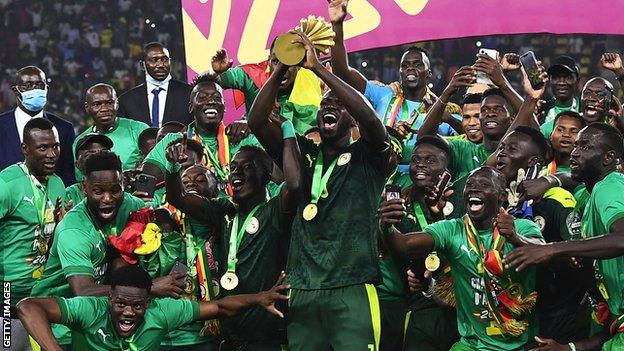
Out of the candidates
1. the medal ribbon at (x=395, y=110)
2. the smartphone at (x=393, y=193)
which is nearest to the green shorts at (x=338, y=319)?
the smartphone at (x=393, y=193)

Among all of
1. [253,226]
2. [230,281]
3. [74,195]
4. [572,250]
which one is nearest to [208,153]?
[74,195]

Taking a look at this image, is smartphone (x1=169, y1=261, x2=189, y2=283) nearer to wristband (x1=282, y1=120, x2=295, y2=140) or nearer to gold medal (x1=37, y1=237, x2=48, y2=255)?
gold medal (x1=37, y1=237, x2=48, y2=255)

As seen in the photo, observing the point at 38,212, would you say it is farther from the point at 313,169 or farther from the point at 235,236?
the point at 313,169

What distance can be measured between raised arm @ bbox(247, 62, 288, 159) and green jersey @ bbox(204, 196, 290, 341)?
15.3 inches

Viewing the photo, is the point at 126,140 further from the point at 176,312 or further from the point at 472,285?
the point at 472,285

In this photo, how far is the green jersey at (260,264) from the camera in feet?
26.3

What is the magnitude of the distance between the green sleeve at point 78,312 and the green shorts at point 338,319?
1.12 m

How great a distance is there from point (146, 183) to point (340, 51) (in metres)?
1.58

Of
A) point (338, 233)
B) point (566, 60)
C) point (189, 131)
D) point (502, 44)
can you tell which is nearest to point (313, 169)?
point (338, 233)

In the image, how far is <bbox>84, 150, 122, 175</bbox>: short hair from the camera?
322 inches

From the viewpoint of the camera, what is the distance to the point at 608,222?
7176mm

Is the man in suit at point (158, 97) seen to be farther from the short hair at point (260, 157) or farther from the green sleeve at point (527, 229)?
the green sleeve at point (527, 229)

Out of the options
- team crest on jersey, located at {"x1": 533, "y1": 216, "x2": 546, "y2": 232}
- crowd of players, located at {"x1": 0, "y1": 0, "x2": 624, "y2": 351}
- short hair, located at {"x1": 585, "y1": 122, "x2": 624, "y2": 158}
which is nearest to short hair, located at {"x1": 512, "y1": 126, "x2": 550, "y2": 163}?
crowd of players, located at {"x1": 0, "y1": 0, "x2": 624, "y2": 351}

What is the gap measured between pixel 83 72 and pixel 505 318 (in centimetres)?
Result: 1367
